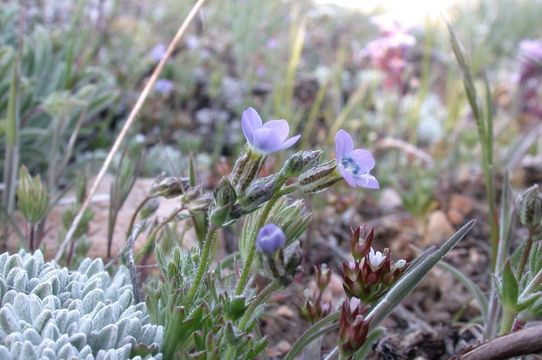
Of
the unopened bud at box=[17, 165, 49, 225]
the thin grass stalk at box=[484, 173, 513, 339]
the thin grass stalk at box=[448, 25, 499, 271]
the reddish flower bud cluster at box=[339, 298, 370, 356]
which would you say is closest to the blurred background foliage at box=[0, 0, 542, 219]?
the thin grass stalk at box=[448, 25, 499, 271]

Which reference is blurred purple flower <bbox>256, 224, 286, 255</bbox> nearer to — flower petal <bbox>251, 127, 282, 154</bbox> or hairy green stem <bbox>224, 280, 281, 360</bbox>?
hairy green stem <bbox>224, 280, 281, 360</bbox>

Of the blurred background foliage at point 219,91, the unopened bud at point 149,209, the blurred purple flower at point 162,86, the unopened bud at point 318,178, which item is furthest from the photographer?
the blurred purple flower at point 162,86

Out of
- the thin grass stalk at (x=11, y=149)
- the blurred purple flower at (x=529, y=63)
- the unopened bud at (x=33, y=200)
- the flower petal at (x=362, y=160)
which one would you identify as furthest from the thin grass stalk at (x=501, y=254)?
the blurred purple flower at (x=529, y=63)

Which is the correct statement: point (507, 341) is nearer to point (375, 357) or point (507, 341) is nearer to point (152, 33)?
point (375, 357)

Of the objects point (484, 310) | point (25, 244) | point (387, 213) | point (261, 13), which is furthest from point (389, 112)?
point (25, 244)

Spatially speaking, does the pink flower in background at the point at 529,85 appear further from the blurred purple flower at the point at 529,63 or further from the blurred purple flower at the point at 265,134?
the blurred purple flower at the point at 265,134
